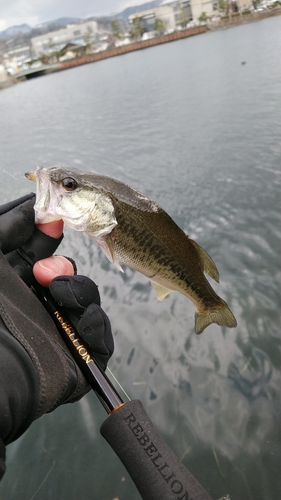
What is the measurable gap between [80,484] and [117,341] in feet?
5.47

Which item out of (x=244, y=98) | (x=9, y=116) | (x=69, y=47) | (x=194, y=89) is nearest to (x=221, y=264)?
(x=244, y=98)

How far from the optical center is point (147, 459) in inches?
57.8

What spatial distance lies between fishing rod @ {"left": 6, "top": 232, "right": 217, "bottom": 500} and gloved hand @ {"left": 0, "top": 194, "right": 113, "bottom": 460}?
59mm

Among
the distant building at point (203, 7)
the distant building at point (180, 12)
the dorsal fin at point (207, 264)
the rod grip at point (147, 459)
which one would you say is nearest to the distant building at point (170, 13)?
the distant building at point (180, 12)

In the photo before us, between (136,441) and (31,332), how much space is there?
27.4 inches

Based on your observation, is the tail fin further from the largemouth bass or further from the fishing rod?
the fishing rod

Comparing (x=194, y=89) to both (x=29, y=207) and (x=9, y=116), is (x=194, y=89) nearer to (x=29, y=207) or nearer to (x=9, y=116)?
(x=9, y=116)

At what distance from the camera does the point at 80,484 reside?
3111 mm

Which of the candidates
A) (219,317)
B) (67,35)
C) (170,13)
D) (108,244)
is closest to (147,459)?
(108,244)

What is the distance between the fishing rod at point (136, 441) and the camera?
1.37 meters

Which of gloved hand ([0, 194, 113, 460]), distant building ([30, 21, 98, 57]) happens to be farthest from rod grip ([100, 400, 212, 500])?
distant building ([30, 21, 98, 57])

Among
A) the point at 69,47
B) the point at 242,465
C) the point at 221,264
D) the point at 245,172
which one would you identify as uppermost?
the point at 69,47

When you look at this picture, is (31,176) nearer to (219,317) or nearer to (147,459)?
(147,459)

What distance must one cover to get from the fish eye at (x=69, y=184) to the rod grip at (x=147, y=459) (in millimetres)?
1190
